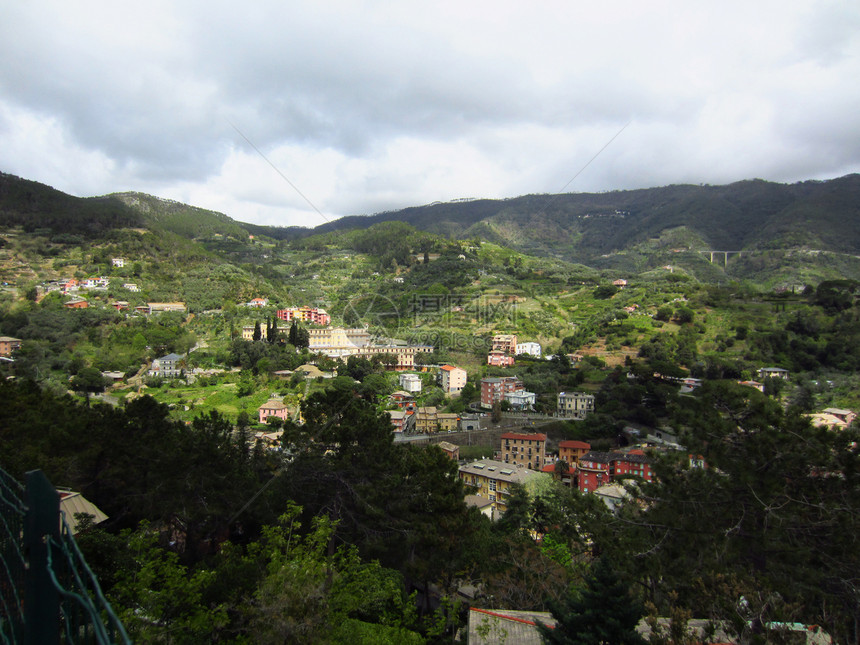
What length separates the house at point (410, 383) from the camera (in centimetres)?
2998

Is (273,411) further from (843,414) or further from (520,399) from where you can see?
(843,414)

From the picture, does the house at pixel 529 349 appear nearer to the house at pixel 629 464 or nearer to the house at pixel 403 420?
the house at pixel 403 420

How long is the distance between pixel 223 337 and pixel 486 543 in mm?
29401

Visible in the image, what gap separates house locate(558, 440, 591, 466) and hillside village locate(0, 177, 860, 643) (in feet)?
0.37

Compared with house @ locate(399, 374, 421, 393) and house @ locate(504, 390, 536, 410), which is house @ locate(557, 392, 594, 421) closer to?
house @ locate(504, 390, 536, 410)

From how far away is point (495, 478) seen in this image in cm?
1853

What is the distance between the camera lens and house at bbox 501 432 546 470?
74.1 ft

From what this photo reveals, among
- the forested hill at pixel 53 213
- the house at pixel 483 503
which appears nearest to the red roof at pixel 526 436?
the house at pixel 483 503

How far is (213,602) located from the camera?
5.14 m

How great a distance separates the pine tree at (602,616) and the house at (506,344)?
30527mm

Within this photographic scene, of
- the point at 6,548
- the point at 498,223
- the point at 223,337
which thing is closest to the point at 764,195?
the point at 498,223

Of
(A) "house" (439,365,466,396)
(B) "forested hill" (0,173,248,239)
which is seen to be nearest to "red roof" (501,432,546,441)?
(A) "house" (439,365,466,396)

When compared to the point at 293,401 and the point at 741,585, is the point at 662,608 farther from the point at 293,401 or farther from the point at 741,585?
the point at 293,401

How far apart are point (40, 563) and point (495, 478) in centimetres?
1880
